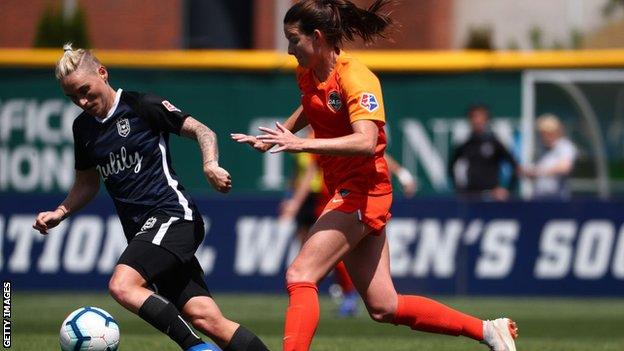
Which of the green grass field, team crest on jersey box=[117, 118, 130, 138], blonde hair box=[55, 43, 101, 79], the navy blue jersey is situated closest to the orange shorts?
the navy blue jersey

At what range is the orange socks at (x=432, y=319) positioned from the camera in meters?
7.72

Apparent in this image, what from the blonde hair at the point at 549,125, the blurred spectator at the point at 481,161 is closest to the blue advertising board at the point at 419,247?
the blurred spectator at the point at 481,161

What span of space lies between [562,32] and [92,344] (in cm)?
1678

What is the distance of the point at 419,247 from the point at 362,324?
310 cm

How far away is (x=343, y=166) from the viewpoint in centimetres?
749

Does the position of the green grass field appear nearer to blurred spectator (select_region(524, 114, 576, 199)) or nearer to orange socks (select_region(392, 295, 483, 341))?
orange socks (select_region(392, 295, 483, 341))

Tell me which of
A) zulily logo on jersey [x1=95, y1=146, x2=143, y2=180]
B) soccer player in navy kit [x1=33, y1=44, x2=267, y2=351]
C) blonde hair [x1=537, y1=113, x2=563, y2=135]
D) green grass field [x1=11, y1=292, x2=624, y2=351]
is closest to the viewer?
soccer player in navy kit [x1=33, y1=44, x2=267, y2=351]

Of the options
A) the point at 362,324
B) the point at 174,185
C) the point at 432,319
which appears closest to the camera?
the point at 174,185

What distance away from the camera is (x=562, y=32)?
23.0 m

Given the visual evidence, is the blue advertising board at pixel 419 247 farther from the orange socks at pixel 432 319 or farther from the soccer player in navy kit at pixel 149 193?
the soccer player in navy kit at pixel 149 193

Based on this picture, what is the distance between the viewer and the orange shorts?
7.39 meters

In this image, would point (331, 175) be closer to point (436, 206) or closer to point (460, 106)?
point (436, 206)

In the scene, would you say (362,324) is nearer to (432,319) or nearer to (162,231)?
(432,319)

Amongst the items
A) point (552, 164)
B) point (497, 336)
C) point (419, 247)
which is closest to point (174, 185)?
point (497, 336)
